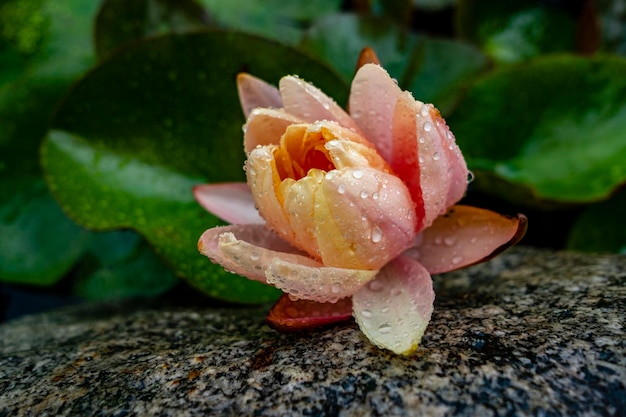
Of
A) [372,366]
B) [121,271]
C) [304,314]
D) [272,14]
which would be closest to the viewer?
[372,366]

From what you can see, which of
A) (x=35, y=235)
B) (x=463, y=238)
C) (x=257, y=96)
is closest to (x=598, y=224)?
(x=463, y=238)

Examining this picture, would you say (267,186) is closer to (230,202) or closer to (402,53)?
(230,202)

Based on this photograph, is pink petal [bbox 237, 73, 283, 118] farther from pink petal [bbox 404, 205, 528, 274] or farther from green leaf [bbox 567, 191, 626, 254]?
green leaf [bbox 567, 191, 626, 254]

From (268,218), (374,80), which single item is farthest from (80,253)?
(374,80)

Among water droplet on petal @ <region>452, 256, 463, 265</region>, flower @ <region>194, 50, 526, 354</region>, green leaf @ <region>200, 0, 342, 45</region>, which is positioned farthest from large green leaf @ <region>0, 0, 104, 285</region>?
water droplet on petal @ <region>452, 256, 463, 265</region>

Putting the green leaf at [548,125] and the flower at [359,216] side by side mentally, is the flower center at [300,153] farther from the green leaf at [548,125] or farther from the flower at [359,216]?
the green leaf at [548,125]

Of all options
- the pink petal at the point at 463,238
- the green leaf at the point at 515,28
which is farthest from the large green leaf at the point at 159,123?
the green leaf at the point at 515,28
